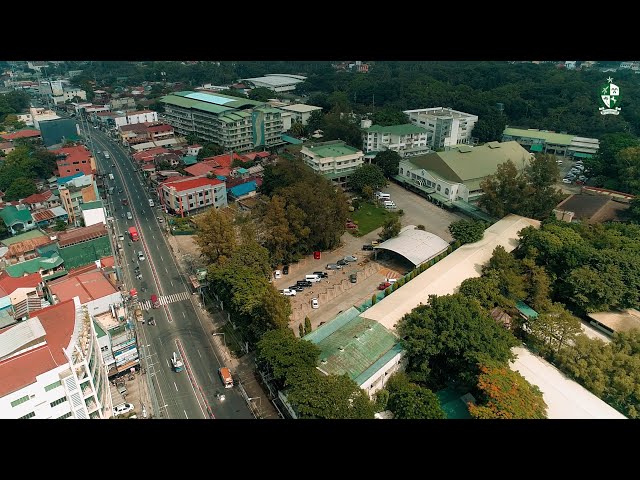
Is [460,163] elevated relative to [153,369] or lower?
elevated

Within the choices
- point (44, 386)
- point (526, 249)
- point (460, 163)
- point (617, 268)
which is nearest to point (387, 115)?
point (460, 163)

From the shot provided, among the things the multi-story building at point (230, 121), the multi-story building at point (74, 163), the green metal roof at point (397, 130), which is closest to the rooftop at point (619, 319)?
the green metal roof at point (397, 130)

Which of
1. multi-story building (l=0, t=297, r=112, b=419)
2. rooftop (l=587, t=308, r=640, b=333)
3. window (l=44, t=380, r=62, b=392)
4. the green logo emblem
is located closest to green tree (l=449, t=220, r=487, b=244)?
rooftop (l=587, t=308, r=640, b=333)

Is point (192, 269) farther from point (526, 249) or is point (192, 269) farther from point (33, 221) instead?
point (526, 249)

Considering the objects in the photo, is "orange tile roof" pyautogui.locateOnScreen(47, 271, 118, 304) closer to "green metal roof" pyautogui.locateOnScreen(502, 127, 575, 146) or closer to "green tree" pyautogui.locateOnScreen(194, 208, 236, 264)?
"green tree" pyautogui.locateOnScreen(194, 208, 236, 264)

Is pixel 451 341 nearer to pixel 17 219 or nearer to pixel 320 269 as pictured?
pixel 320 269

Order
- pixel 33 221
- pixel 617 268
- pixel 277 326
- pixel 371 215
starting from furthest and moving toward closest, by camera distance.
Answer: pixel 371 215 < pixel 33 221 < pixel 617 268 < pixel 277 326

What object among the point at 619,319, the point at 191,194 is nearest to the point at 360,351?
the point at 619,319

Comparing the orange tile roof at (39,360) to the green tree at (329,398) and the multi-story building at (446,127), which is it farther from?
the multi-story building at (446,127)
